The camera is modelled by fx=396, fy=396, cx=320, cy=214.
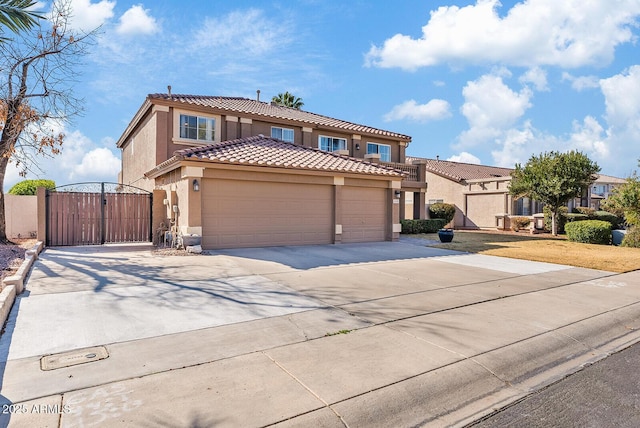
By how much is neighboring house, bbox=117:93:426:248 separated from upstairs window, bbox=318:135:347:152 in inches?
14.8

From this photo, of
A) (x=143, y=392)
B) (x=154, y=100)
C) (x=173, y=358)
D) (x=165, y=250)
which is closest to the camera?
(x=143, y=392)

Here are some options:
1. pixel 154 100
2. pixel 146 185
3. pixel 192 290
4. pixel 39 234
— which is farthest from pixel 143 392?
pixel 146 185

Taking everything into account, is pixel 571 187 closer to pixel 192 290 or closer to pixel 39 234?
pixel 192 290

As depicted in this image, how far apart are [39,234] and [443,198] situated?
28.1 m

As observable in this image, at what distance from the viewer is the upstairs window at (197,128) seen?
17766 mm

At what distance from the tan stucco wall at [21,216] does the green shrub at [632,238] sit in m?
27.3

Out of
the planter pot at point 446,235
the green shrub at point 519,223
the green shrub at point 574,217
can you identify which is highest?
the green shrub at point 574,217

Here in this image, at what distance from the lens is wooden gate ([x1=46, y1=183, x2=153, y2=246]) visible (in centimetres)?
1442

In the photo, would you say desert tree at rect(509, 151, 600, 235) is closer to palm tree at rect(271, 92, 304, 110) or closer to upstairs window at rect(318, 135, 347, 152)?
upstairs window at rect(318, 135, 347, 152)

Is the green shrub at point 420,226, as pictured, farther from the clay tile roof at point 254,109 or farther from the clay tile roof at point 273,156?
the clay tile roof at point 273,156

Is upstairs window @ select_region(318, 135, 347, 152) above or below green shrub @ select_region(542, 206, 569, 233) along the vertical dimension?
above

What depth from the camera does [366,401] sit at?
3.83 metres

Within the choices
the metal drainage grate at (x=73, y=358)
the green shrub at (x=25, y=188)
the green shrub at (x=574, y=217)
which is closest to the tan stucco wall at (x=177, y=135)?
the green shrub at (x=25, y=188)

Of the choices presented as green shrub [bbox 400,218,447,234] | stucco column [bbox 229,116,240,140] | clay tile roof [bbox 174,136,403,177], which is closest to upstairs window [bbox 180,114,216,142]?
stucco column [bbox 229,116,240,140]
